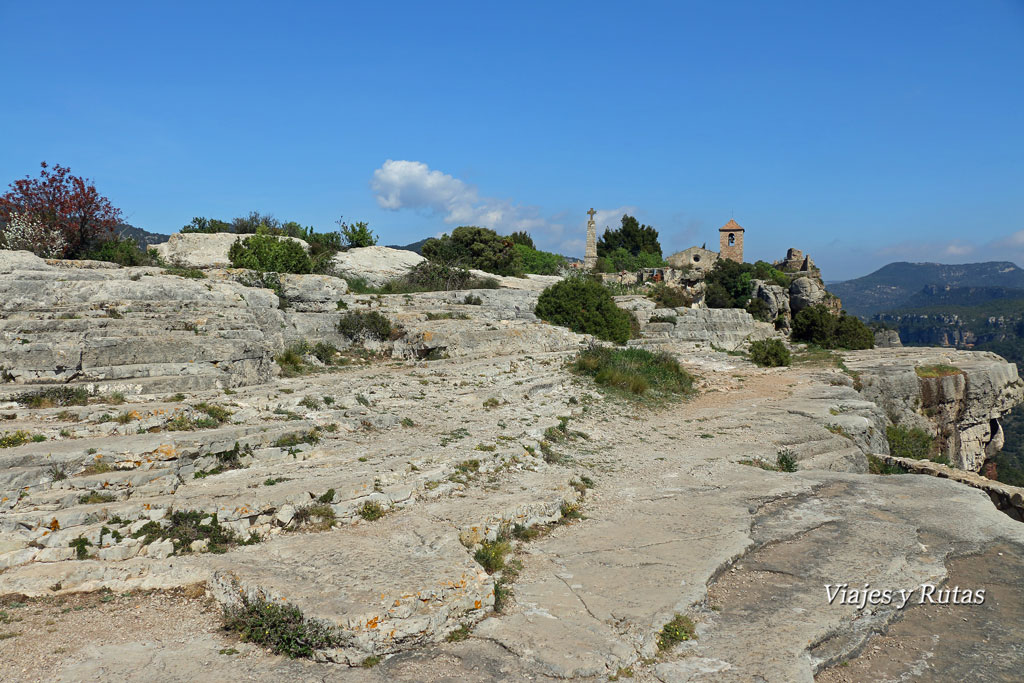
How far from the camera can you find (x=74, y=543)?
513 cm

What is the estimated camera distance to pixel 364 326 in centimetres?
1542

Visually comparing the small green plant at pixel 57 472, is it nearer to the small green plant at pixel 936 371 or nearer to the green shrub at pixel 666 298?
the small green plant at pixel 936 371

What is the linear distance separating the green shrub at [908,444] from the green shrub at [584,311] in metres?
8.26

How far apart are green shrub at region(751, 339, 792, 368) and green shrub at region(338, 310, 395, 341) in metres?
12.6

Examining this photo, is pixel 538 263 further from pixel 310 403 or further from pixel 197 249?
pixel 310 403

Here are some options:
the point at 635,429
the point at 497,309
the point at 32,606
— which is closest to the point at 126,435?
the point at 32,606

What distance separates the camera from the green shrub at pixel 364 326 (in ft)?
50.1

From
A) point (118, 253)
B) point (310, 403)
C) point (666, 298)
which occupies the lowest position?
point (310, 403)

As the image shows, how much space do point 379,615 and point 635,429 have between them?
7.78 metres

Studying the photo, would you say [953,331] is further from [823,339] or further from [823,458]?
[823,458]

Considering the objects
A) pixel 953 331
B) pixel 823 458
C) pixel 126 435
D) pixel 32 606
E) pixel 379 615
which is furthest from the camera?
pixel 953 331

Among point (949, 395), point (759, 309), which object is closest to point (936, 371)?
point (949, 395)

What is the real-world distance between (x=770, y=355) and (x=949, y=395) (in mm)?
5208

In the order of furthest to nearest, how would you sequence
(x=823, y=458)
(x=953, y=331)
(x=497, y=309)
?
1. (x=953, y=331)
2. (x=497, y=309)
3. (x=823, y=458)
